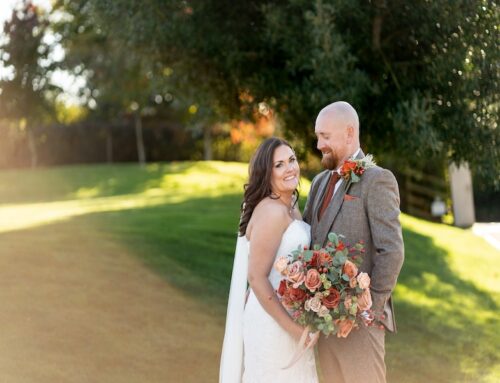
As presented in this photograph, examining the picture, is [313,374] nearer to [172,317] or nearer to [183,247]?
[172,317]

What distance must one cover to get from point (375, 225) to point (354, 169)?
34 cm

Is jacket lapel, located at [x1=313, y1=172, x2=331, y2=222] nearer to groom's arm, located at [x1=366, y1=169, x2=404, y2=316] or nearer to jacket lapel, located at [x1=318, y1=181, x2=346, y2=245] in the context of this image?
jacket lapel, located at [x1=318, y1=181, x2=346, y2=245]

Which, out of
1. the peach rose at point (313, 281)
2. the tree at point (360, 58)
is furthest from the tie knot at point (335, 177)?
the tree at point (360, 58)

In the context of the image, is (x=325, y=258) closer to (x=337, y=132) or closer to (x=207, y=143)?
(x=337, y=132)

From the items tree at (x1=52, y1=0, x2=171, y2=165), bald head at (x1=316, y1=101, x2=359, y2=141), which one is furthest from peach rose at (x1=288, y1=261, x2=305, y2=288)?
tree at (x1=52, y1=0, x2=171, y2=165)

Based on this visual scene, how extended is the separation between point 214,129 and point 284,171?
105 feet

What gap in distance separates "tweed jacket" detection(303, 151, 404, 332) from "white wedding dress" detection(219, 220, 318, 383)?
214mm

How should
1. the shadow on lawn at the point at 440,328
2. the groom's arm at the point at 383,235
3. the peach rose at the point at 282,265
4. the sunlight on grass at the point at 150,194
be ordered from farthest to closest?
the sunlight on grass at the point at 150,194 < the shadow on lawn at the point at 440,328 < the groom's arm at the point at 383,235 < the peach rose at the point at 282,265

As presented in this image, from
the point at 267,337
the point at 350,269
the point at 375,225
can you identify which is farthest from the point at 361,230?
the point at 267,337

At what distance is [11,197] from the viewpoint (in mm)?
25516

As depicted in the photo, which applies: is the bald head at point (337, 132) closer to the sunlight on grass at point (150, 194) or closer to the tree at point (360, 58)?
the tree at point (360, 58)

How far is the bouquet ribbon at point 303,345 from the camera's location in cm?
495

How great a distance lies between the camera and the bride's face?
517 cm

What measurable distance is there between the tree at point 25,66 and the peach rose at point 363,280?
27325mm
